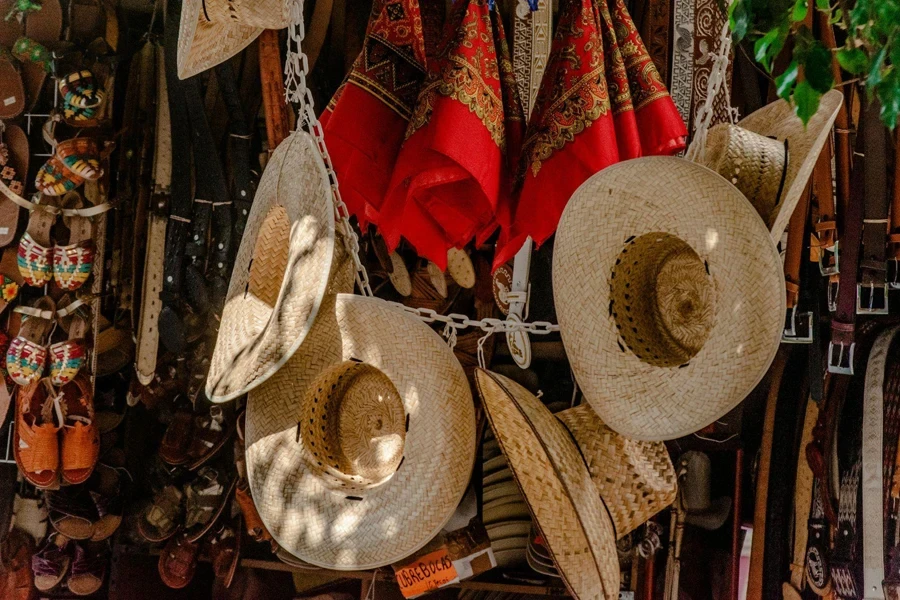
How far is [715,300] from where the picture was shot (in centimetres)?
142

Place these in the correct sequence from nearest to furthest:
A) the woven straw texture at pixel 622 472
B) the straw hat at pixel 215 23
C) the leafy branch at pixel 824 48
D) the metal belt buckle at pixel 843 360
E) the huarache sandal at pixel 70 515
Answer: the leafy branch at pixel 824 48, the straw hat at pixel 215 23, the woven straw texture at pixel 622 472, the metal belt buckle at pixel 843 360, the huarache sandal at pixel 70 515

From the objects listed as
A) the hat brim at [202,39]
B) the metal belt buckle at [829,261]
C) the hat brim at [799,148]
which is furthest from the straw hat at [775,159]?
the hat brim at [202,39]

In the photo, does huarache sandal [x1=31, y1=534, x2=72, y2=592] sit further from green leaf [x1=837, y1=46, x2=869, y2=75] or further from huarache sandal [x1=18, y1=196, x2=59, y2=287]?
green leaf [x1=837, y1=46, x2=869, y2=75]

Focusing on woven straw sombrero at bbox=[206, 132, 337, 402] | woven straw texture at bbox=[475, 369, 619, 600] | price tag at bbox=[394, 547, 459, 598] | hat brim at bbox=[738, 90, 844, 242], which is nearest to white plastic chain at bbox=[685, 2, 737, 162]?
hat brim at bbox=[738, 90, 844, 242]

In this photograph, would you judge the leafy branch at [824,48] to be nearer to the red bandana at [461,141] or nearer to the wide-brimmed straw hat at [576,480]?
the red bandana at [461,141]

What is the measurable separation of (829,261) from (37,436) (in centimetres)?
243

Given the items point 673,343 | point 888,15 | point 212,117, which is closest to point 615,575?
point 673,343

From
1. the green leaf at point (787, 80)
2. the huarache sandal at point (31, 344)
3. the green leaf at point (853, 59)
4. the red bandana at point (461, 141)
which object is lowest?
the huarache sandal at point (31, 344)

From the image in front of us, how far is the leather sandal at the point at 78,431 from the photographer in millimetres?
2848

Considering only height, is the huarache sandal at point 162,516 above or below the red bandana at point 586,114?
below

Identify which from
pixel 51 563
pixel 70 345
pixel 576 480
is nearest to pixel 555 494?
pixel 576 480

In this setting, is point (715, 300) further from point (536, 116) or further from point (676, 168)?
point (536, 116)

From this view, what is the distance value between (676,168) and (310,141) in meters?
0.73

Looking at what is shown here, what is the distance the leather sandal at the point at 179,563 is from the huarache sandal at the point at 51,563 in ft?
1.17
